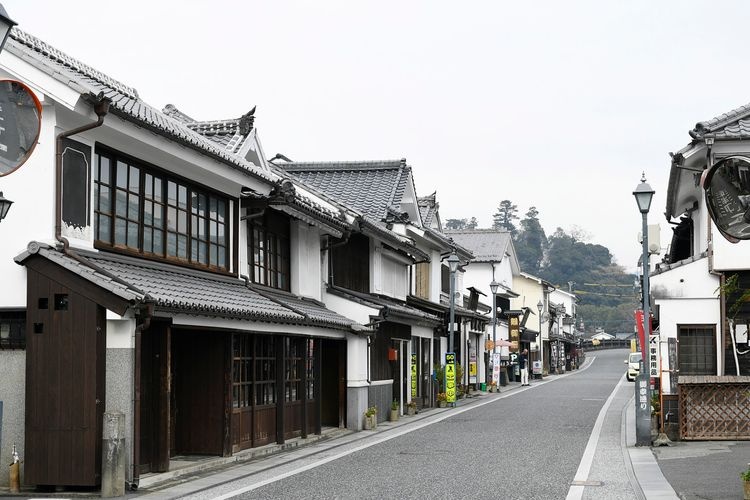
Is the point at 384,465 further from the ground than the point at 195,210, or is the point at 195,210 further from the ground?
the point at 195,210

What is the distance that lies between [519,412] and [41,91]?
906 inches

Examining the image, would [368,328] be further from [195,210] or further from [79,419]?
[79,419]

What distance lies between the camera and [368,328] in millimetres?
26297

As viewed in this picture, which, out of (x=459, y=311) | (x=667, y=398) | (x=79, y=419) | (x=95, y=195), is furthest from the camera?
(x=459, y=311)

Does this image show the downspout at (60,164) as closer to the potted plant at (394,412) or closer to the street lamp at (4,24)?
the street lamp at (4,24)

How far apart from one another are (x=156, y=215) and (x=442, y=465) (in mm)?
6881

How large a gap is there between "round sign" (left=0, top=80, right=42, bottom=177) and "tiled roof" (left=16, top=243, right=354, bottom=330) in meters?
4.11

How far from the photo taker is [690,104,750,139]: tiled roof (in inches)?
878

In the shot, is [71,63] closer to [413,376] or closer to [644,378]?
[644,378]

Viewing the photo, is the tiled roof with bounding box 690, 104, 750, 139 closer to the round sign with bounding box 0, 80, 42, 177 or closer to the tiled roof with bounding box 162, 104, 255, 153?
the tiled roof with bounding box 162, 104, 255, 153

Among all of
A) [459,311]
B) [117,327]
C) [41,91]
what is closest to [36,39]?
[41,91]

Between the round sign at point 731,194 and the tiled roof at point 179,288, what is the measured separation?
7.66m

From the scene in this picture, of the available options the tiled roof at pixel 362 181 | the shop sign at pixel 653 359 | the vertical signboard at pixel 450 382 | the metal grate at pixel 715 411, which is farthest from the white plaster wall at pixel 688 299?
the vertical signboard at pixel 450 382

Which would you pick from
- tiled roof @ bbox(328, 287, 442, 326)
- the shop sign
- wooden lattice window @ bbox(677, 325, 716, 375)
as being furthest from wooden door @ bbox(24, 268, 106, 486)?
wooden lattice window @ bbox(677, 325, 716, 375)
